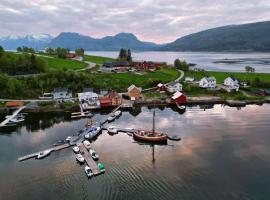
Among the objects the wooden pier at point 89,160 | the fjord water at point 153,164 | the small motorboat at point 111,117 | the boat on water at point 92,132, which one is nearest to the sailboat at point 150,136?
the fjord water at point 153,164

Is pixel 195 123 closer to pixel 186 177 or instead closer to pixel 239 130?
pixel 239 130

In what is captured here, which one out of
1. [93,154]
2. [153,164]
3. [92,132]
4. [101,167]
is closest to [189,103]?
[92,132]

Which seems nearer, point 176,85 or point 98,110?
point 98,110

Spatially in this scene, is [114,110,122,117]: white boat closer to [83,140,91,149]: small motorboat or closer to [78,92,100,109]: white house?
[78,92,100,109]: white house

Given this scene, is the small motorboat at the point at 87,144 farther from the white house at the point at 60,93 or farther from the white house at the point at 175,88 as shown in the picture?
the white house at the point at 175,88

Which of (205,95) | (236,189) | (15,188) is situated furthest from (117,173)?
(205,95)

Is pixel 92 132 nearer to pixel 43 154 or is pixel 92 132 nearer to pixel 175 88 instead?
pixel 43 154
